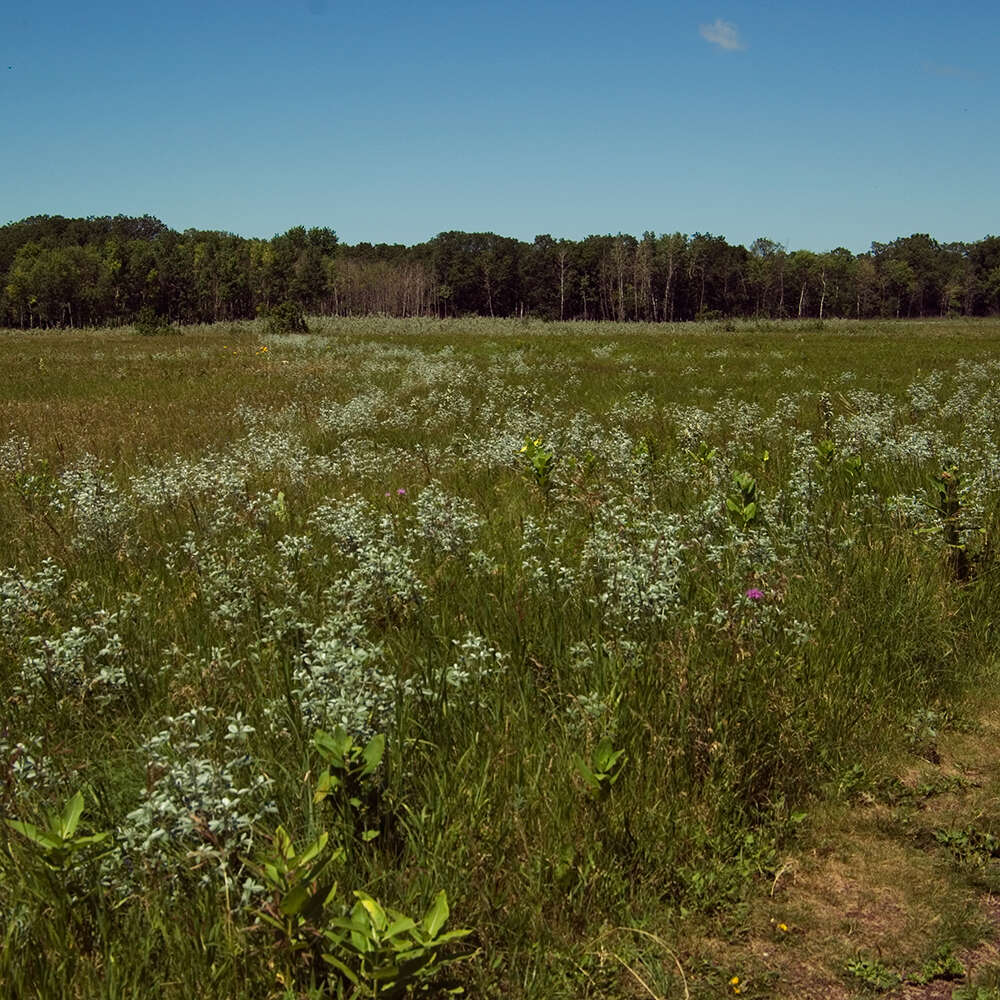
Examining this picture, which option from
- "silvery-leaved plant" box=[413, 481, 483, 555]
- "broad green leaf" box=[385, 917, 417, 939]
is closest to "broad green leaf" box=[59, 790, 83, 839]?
"broad green leaf" box=[385, 917, 417, 939]

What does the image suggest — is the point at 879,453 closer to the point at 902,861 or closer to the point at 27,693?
the point at 902,861

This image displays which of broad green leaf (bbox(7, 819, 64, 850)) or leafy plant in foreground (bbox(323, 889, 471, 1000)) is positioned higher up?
broad green leaf (bbox(7, 819, 64, 850))

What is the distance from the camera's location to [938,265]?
479ft

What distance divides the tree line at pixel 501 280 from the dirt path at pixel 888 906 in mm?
117381

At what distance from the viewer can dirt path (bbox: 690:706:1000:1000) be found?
2926mm

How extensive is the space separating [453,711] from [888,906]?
192 centimetres

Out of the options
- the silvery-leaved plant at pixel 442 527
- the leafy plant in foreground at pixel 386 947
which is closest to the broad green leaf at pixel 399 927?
the leafy plant in foreground at pixel 386 947

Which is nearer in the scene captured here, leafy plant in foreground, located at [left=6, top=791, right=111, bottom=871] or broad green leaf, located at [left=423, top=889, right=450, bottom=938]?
broad green leaf, located at [left=423, top=889, right=450, bottom=938]

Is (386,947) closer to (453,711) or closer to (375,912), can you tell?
(375,912)

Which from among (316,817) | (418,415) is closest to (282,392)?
(418,415)

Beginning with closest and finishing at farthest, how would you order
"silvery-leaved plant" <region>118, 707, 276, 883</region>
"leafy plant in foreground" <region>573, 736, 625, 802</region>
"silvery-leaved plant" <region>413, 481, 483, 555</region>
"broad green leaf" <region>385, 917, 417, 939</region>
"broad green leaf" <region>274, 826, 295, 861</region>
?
"broad green leaf" <region>385, 917, 417, 939</region>
"broad green leaf" <region>274, 826, 295, 861</region>
"silvery-leaved plant" <region>118, 707, 276, 883</region>
"leafy plant in foreground" <region>573, 736, 625, 802</region>
"silvery-leaved plant" <region>413, 481, 483, 555</region>

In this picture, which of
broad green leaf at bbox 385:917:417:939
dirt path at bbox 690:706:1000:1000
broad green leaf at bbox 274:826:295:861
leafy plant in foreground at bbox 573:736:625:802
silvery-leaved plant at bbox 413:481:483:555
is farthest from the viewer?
silvery-leaved plant at bbox 413:481:483:555

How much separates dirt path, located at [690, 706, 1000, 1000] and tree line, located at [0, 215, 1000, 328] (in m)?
117

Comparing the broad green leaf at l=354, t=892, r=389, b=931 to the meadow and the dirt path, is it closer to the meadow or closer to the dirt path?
the meadow
